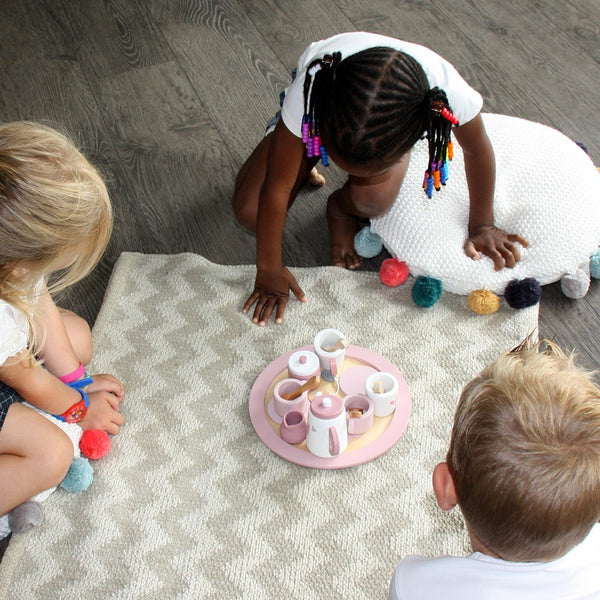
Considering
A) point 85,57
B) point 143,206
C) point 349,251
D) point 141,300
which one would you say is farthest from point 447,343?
point 85,57

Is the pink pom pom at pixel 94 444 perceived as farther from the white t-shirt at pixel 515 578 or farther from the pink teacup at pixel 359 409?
the white t-shirt at pixel 515 578

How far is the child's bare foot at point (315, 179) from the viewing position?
1.49 metres

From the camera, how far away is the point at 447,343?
1.24m

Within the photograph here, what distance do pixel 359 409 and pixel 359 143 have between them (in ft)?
1.34

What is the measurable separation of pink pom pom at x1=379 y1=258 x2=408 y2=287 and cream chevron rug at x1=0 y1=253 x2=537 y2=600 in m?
0.03

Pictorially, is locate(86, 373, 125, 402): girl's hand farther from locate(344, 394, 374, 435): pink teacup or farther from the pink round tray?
locate(344, 394, 374, 435): pink teacup

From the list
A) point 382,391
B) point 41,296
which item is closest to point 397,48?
point 382,391

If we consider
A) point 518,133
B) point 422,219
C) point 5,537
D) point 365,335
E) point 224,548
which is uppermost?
point 518,133

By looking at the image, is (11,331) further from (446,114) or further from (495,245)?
(495,245)

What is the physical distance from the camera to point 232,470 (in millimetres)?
1102

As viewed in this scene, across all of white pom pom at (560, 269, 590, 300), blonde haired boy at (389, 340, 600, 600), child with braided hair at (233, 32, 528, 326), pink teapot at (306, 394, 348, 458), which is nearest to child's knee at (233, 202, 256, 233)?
child with braided hair at (233, 32, 528, 326)

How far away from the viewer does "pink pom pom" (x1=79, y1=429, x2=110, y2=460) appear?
3.63 ft

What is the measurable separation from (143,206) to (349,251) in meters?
0.47

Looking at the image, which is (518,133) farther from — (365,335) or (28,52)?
(28,52)
